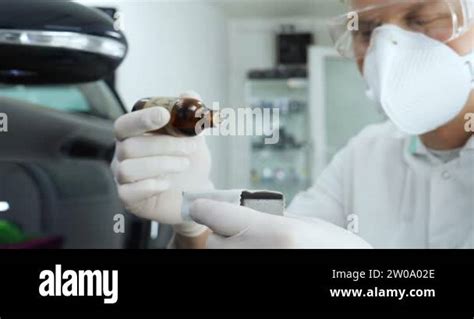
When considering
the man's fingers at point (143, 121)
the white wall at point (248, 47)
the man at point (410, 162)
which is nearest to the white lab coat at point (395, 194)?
the man at point (410, 162)

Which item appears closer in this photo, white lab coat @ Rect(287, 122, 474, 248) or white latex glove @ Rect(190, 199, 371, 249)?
white latex glove @ Rect(190, 199, 371, 249)

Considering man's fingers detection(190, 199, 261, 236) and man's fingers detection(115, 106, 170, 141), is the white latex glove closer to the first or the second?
man's fingers detection(190, 199, 261, 236)

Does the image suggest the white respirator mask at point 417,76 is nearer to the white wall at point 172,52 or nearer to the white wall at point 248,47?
the white wall at point 248,47

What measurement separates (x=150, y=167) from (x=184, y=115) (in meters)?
0.08

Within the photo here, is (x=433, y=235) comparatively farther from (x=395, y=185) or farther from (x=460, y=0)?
(x=460, y=0)

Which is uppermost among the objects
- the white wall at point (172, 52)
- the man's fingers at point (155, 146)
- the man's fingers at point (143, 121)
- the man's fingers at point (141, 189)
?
the white wall at point (172, 52)

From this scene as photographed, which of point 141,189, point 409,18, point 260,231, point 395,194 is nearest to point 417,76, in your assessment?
point 409,18

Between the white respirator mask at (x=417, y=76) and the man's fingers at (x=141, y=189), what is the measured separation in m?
0.32

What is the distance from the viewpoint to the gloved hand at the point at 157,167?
2.67 feet

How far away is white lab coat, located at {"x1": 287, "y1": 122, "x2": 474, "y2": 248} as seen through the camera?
0.86 m

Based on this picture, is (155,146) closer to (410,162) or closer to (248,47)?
(248,47)

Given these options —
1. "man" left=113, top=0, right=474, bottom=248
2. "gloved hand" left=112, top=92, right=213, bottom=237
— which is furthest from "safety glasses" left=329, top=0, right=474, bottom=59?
"gloved hand" left=112, top=92, right=213, bottom=237

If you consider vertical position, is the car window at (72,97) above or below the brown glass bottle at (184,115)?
Result: above
